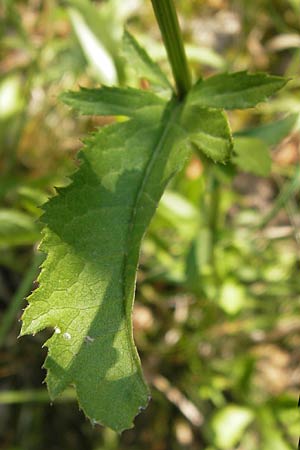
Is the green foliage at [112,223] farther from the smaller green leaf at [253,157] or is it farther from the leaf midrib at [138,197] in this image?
the smaller green leaf at [253,157]

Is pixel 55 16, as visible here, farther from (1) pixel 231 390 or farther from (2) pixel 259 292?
(1) pixel 231 390

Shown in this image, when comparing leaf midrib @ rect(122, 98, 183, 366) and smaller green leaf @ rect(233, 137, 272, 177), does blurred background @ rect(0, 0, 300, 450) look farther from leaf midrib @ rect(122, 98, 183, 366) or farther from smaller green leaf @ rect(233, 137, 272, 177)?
leaf midrib @ rect(122, 98, 183, 366)

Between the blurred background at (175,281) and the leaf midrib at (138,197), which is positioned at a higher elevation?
the leaf midrib at (138,197)

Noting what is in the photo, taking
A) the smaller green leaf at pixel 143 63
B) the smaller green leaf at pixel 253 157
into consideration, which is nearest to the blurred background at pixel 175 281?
the smaller green leaf at pixel 253 157

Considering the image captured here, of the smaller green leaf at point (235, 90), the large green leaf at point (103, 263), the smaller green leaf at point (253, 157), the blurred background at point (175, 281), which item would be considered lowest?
the blurred background at point (175, 281)

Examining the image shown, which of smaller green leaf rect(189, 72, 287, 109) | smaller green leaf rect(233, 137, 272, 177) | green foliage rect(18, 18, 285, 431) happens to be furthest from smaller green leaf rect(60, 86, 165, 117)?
smaller green leaf rect(233, 137, 272, 177)

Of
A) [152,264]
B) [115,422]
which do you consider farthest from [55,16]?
[115,422]

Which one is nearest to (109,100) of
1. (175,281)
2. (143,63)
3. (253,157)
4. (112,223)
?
(143,63)
